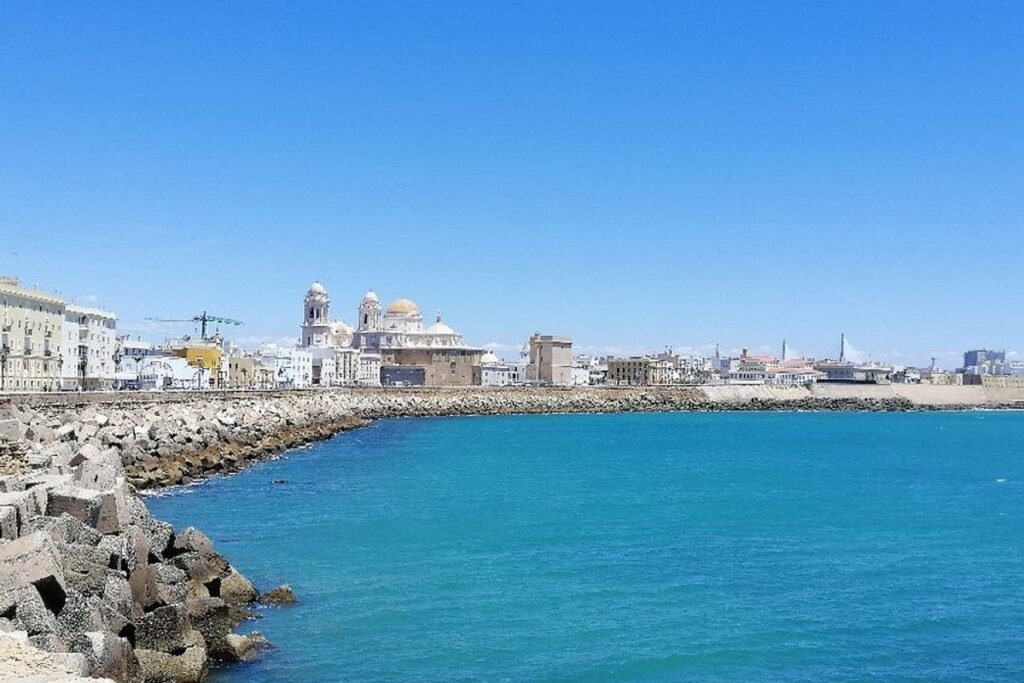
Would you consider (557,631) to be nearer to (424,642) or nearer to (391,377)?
(424,642)

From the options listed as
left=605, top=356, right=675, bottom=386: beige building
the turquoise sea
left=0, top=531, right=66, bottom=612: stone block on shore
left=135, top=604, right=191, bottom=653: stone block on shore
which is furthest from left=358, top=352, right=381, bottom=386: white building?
left=0, top=531, right=66, bottom=612: stone block on shore

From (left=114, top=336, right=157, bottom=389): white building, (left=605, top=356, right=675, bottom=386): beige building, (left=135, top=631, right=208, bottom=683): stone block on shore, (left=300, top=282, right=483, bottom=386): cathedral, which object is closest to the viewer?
(left=135, top=631, right=208, bottom=683): stone block on shore

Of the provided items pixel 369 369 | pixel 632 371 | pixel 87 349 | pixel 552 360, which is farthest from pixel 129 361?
pixel 632 371

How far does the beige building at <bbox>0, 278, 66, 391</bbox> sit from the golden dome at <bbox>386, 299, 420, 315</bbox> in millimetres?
60121

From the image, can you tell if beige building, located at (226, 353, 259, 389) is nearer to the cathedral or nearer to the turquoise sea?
the cathedral

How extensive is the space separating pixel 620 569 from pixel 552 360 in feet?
307

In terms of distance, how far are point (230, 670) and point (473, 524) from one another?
11.3m

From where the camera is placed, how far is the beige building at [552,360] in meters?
111

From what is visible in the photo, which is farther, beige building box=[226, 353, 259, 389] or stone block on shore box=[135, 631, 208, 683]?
beige building box=[226, 353, 259, 389]

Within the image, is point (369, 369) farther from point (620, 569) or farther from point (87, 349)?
point (620, 569)

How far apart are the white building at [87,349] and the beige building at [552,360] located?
52.0 metres

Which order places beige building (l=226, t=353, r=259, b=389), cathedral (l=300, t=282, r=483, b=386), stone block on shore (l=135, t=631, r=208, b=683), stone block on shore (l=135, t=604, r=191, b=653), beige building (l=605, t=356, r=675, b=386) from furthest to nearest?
beige building (l=605, t=356, r=675, b=386) < cathedral (l=300, t=282, r=483, b=386) < beige building (l=226, t=353, r=259, b=389) < stone block on shore (l=135, t=604, r=191, b=653) < stone block on shore (l=135, t=631, r=208, b=683)

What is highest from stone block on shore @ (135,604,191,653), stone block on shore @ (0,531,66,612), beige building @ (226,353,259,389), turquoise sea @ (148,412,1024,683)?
beige building @ (226,353,259,389)

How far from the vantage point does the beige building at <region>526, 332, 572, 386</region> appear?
111188mm
